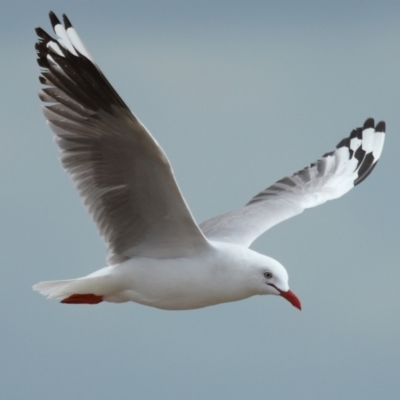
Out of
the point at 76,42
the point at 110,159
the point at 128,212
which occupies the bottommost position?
the point at 128,212

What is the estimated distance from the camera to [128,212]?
10094mm

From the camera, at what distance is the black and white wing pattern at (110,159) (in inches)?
367

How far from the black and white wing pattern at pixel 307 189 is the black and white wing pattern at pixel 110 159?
0.94m

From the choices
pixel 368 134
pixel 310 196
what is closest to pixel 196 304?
pixel 310 196

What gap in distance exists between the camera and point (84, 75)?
937 cm

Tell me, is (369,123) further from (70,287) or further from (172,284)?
(70,287)

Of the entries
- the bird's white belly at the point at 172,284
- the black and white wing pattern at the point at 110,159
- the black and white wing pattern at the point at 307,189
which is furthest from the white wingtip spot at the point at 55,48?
the black and white wing pattern at the point at 307,189

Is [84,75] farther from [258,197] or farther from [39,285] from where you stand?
[258,197]

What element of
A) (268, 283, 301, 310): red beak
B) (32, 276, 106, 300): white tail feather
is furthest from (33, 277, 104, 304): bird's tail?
(268, 283, 301, 310): red beak

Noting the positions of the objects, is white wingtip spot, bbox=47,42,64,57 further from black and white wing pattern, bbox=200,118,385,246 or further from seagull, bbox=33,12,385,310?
black and white wing pattern, bbox=200,118,385,246

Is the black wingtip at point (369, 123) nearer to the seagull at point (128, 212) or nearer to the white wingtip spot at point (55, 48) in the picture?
the seagull at point (128, 212)

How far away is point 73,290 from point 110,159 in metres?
1.31

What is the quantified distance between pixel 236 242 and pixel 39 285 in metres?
1.67

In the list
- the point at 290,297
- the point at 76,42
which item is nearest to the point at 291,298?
the point at 290,297
